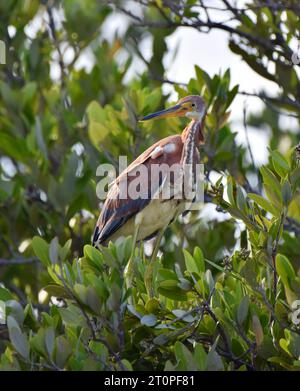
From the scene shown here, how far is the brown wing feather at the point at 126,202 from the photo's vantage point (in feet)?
19.7

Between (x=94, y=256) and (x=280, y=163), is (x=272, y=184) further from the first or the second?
(x=94, y=256)

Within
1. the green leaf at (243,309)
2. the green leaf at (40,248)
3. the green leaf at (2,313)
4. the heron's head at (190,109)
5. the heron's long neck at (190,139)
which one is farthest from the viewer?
the heron's head at (190,109)

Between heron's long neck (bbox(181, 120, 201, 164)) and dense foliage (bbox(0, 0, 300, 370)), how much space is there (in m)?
0.22

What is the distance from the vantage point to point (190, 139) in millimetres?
5980

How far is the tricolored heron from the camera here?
235 inches

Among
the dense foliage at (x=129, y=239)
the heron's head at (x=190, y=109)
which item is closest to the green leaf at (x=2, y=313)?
the dense foliage at (x=129, y=239)

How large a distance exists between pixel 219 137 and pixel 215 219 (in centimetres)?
63

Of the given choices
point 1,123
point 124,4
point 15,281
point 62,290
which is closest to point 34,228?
point 15,281

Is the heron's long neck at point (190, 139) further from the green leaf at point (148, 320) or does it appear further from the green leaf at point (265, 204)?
the green leaf at point (148, 320)

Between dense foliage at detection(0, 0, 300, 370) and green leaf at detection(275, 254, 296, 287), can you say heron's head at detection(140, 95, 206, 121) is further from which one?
green leaf at detection(275, 254, 296, 287)

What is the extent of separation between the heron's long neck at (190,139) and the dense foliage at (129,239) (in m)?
0.22

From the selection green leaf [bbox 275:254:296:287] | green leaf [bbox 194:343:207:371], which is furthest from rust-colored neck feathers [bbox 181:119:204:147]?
green leaf [bbox 194:343:207:371]

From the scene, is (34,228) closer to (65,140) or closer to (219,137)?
(65,140)

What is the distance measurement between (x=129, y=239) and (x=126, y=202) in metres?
1.47
